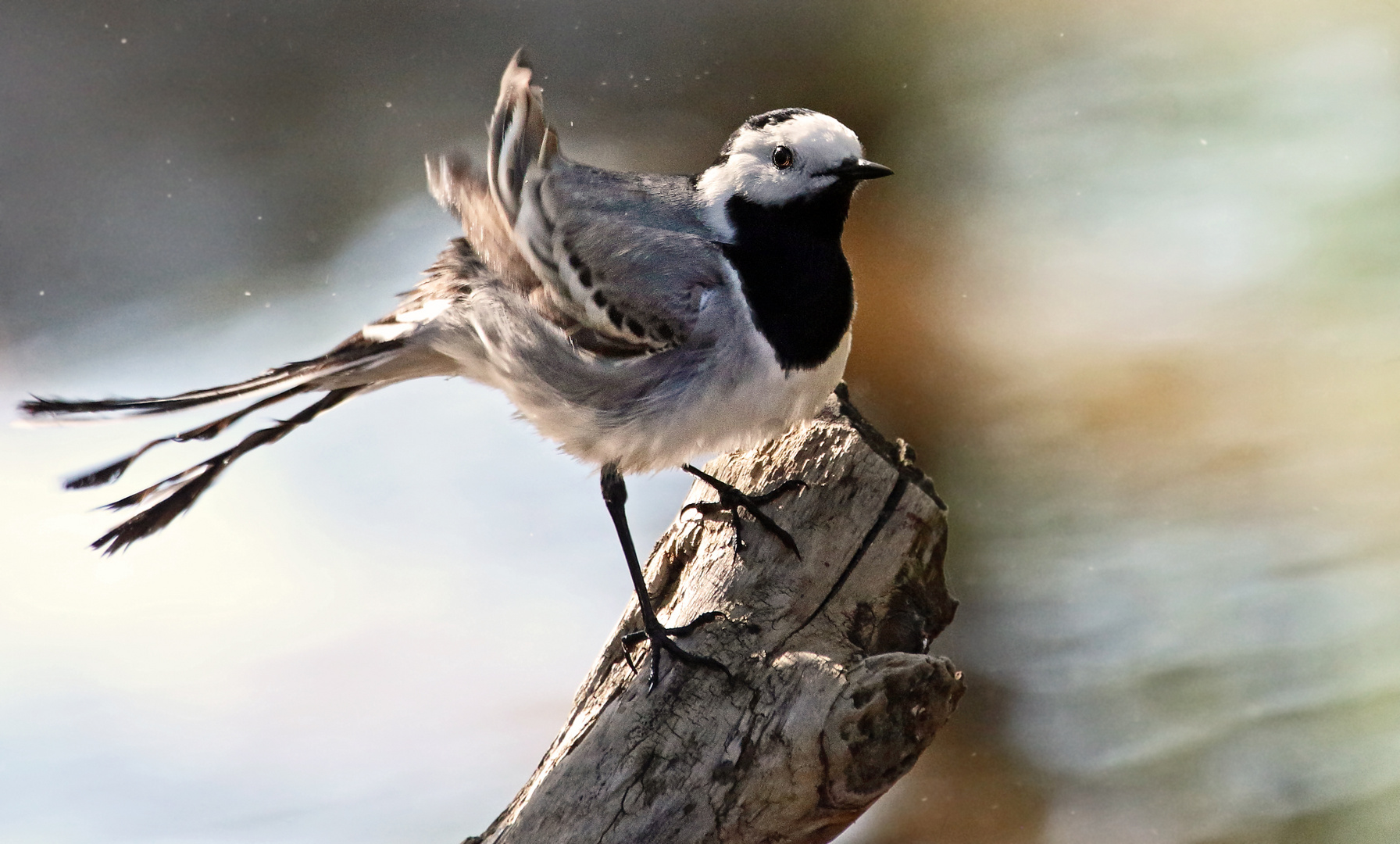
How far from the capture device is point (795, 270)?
72.6 inches

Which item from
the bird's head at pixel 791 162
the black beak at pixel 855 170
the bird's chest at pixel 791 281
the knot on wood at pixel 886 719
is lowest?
the knot on wood at pixel 886 719

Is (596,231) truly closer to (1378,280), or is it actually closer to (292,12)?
(1378,280)

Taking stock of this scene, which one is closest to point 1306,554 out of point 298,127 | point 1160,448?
point 1160,448

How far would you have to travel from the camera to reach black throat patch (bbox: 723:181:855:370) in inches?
71.3

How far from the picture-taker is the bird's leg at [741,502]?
1.96 metres

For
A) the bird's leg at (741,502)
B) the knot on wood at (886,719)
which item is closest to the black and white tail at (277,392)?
the bird's leg at (741,502)

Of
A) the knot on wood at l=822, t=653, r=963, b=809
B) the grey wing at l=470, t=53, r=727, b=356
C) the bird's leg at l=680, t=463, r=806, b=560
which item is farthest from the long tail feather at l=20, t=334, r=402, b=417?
the knot on wood at l=822, t=653, r=963, b=809

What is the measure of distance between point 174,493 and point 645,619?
2.68ft

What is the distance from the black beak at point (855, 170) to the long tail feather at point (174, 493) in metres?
0.95

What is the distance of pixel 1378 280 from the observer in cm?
353

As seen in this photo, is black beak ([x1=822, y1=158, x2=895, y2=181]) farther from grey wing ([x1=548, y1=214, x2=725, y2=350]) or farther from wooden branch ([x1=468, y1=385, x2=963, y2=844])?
wooden branch ([x1=468, y1=385, x2=963, y2=844])

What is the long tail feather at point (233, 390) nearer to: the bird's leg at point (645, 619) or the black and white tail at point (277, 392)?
the black and white tail at point (277, 392)

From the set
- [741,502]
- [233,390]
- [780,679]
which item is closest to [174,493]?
[233,390]

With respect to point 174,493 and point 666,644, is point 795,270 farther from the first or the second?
point 174,493
